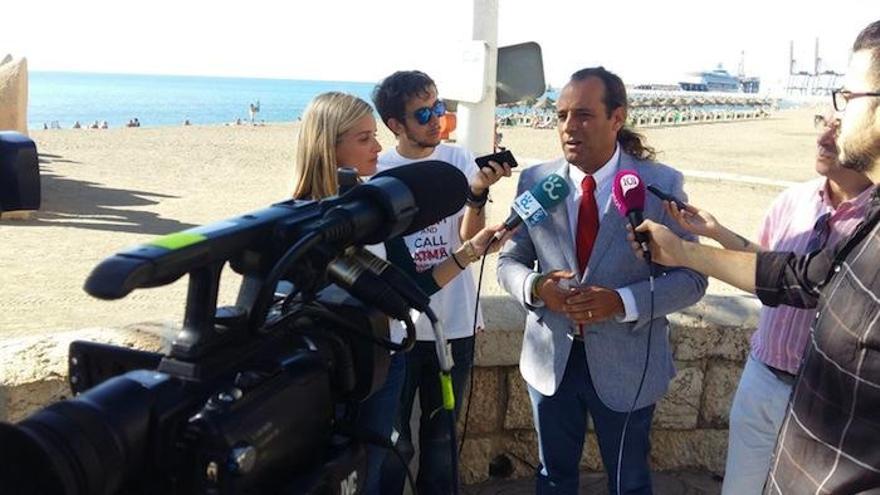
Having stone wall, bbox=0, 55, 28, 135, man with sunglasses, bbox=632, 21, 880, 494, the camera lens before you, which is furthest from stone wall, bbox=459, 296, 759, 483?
stone wall, bbox=0, 55, 28, 135

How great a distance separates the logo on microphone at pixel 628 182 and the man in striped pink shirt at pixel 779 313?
0.21m

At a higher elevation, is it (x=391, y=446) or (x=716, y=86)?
(x=716, y=86)

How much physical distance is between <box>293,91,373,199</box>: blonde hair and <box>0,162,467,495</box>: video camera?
1263 mm

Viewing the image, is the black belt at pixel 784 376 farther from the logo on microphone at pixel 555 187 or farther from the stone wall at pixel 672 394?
the logo on microphone at pixel 555 187

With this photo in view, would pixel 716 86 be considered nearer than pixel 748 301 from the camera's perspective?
No

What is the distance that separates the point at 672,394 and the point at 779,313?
1028 millimetres

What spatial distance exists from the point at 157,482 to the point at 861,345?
1391 mm

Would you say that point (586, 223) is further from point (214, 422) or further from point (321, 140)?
point (214, 422)

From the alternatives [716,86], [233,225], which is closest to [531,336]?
[233,225]

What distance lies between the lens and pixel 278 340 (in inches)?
53.6

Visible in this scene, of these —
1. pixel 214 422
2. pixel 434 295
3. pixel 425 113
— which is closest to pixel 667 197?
pixel 434 295

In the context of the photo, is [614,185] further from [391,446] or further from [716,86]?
[716,86]

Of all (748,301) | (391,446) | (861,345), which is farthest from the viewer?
(748,301)

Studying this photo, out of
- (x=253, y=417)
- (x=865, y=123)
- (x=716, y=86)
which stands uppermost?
(x=716, y=86)
